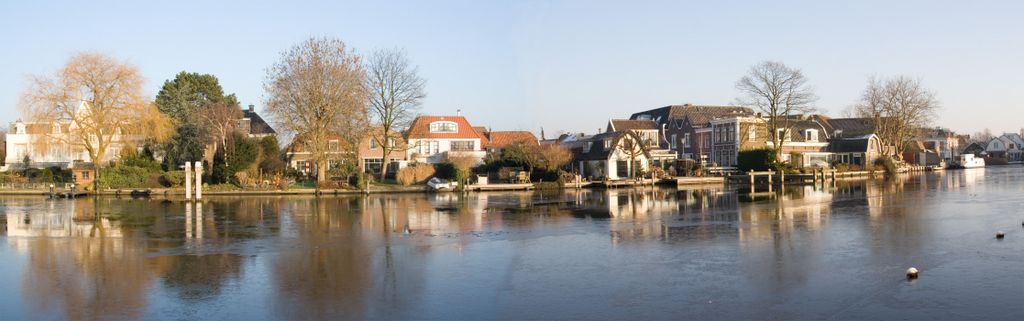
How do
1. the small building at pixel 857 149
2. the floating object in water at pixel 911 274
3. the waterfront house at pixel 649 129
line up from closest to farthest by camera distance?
the floating object in water at pixel 911 274
the waterfront house at pixel 649 129
the small building at pixel 857 149

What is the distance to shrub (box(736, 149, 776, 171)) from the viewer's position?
5706 centimetres

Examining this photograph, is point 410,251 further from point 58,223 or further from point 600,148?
point 600,148

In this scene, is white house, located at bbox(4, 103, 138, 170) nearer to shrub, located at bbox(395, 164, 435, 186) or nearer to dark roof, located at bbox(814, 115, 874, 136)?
shrub, located at bbox(395, 164, 435, 186)

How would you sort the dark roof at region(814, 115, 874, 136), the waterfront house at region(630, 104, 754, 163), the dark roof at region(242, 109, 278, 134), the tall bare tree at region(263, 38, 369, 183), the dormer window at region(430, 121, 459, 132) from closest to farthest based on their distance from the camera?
the tall bare tree at region(263, 38, 369, 183), the dormer window at region(430, 121, 459, 132), the dark roof at region(242, 109, 278, 134), the waterfront house at region(630, 104, 754, 163), the dark roof at region(814, 115, 874, 136)

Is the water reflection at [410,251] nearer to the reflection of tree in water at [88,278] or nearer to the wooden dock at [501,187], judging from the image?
the reflection of tree in water at [88,278]

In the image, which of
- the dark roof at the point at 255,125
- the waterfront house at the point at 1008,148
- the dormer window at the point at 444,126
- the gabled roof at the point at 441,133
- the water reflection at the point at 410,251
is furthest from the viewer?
the waterfront house at the point at 1008,148

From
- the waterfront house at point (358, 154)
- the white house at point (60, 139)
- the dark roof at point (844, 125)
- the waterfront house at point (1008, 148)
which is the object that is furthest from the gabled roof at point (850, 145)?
the waterfront house at point (1008, 148)

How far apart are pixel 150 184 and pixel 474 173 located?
1887 centimetres

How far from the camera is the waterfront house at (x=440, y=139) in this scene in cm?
6009

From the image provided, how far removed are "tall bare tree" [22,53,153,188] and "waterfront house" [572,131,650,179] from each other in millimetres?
27609

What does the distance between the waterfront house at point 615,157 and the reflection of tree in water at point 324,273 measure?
95.5ft

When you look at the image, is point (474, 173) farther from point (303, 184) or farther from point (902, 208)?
point (902, 208)

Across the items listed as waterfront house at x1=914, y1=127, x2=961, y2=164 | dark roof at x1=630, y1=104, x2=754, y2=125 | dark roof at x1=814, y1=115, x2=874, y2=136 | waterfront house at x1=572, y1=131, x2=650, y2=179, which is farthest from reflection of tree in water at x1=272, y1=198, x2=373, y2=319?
waterfront house at x1=914, y1=127, x2=961, y2=164

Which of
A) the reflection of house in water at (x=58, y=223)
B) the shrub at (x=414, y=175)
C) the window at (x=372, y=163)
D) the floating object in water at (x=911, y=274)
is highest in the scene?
the window at (x=372, y=163)
